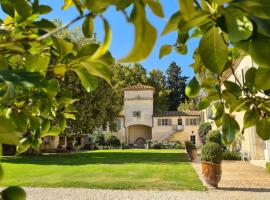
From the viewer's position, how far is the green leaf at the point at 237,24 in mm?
454

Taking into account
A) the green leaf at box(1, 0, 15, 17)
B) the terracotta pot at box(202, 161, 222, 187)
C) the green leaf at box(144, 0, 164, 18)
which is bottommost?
the terracotta pot at box(202, 161, 222, 187)

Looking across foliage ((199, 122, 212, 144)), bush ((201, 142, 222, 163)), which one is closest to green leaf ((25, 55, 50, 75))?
bush ((201, 142, 222, 163))

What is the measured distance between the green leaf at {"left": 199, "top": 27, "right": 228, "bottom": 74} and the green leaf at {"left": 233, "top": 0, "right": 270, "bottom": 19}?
9 cm

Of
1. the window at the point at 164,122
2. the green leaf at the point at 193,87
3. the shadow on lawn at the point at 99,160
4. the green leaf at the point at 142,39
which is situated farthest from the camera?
the window at the point at 164,122

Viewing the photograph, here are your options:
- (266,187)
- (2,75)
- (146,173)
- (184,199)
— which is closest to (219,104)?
(2,75)

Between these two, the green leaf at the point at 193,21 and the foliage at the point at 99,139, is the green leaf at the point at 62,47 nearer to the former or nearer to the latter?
the green leaf at the point at 193,21

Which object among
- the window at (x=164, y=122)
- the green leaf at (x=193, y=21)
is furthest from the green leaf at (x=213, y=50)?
the window at (x=164, y=122)

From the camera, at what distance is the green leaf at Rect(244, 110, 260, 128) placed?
0.98 m

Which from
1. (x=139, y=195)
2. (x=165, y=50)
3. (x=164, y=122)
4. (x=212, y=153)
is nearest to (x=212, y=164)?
(x=212, y=153)

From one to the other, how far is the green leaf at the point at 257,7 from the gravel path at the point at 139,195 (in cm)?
977

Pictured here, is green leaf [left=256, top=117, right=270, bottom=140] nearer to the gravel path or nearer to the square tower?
the gravel path

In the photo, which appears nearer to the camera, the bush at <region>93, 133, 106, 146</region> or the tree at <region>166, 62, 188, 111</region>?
the bush at <region>93, 133, 106, 146</region>

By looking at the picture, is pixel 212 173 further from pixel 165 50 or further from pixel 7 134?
pixel 7 134

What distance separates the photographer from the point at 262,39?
1.68 ft
